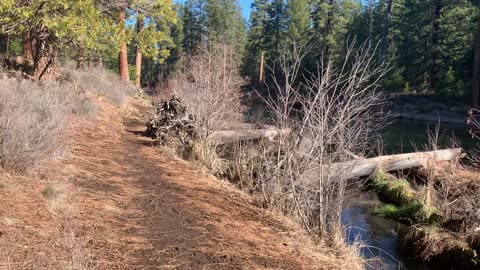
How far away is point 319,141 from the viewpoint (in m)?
5.27

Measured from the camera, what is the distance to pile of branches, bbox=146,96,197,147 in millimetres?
10008

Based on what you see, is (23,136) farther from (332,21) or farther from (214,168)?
(332,21)

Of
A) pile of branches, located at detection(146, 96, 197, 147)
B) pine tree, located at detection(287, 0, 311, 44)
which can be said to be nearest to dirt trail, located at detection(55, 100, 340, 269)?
pile of branches, located at detection(146, 96, 197, 147)

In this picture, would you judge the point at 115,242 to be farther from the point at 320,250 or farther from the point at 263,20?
the point at 263,20

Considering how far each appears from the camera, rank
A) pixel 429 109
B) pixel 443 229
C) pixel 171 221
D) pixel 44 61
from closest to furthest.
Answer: pixel 171 221, pixel 443 229, pixel 44 61, pixel 429 109

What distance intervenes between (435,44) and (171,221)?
130ft

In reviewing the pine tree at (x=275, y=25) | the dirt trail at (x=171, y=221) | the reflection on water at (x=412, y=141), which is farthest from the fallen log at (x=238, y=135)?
the pine tree at (x=275, y=25)

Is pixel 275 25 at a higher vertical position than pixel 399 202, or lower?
higher

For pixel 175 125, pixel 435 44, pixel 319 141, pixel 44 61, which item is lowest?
pixel 175 125

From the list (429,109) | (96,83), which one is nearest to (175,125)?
(96,83)

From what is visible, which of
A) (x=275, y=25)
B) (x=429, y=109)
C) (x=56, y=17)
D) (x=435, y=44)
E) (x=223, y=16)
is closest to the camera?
(x=56, y=17)

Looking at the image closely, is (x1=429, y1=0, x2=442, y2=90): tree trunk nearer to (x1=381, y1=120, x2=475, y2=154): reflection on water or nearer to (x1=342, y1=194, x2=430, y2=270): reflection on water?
(x1=381, y1=120, x2=475, y2=154): reflection on water

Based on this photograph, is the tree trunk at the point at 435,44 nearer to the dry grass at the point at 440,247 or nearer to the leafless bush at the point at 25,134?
the dry grass at the point at 440,247

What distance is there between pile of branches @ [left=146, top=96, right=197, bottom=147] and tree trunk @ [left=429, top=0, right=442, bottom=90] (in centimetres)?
3371
